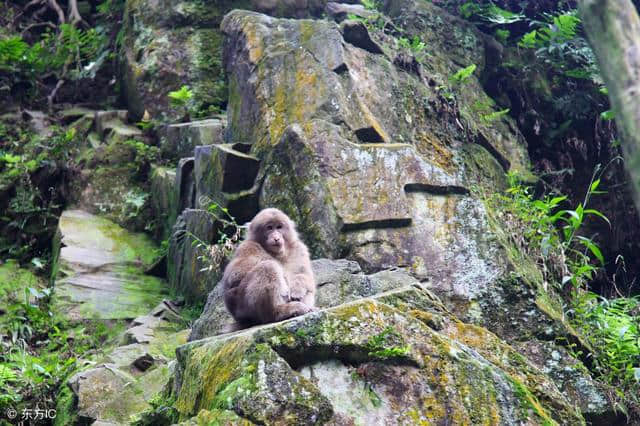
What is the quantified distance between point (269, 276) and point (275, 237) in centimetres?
77

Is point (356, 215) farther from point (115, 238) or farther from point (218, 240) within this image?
point (115, 238)

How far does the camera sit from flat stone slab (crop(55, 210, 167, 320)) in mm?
10492

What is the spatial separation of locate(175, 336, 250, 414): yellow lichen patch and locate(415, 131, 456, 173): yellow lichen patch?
5.38 m

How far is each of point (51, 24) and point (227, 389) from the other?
1393 centimetres

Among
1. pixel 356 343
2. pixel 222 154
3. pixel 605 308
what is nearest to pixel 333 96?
pixel 222 154

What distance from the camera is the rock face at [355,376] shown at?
16.3 ft

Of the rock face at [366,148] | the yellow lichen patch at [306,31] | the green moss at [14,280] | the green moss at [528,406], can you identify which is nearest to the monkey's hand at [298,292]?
the rock face at [366,148]

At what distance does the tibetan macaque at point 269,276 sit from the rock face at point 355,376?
0.71 metres

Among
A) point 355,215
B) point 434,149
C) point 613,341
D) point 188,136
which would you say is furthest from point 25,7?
point 613,341

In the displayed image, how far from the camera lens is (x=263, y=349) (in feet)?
16.8

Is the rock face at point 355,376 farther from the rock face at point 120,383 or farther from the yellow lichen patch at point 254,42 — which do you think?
the yellow lichen patch at point 254,42

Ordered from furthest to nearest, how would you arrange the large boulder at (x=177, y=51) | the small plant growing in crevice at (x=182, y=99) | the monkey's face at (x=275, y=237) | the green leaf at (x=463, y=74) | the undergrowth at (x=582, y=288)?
the large boulder at (x=177, y=51)
the small plant growing in crevice at (x=182, y=99)
the green leaf at (x=463, y=74)
the undergrowth at (x=582, y=288)
the monkey's face at (x=275, y=237)

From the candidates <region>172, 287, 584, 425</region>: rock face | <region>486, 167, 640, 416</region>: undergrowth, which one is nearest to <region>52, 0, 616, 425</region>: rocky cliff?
<region>172, 287, 584, 425</region>: rock face

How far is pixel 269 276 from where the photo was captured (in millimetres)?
6324
